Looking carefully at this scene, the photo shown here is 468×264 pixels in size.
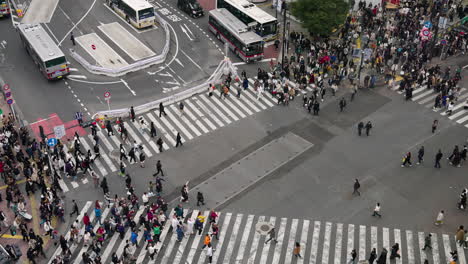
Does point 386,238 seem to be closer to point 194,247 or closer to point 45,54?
point 194,247

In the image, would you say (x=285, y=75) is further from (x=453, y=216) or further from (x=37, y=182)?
(x=37, y=182)

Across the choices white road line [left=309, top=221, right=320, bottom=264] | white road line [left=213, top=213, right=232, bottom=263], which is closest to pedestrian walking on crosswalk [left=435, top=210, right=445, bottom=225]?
white road line [left=309, top=221, right=320, bottom=264]

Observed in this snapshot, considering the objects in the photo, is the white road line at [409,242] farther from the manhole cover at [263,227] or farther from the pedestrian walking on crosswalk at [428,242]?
the manhole cover at [263,227]

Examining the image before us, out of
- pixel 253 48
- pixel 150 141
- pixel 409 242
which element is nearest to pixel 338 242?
pixel 409 242

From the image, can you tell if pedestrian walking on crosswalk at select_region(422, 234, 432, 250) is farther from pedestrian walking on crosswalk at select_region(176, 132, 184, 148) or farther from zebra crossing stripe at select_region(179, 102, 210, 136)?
pedestrian walking on crosswalk at select_region(176, 132, 184, 148)

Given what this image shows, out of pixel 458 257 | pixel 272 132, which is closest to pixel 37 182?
pixel 272 132

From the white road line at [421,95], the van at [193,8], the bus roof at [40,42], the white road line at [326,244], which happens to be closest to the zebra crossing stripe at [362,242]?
the white road line at [326,244]
